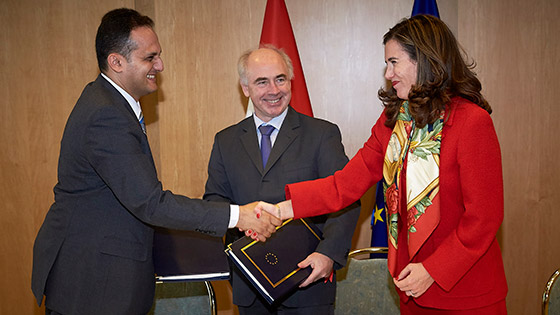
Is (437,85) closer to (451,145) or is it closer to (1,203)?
(451,145)

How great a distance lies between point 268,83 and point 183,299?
1.34 m

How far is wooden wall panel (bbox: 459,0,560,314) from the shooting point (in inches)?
147

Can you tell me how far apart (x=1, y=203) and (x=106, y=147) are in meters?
2.62

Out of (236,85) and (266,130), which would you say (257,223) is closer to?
(266,130)

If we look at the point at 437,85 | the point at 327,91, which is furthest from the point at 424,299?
the point at 327,91

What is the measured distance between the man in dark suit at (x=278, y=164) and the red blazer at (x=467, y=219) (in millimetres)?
620

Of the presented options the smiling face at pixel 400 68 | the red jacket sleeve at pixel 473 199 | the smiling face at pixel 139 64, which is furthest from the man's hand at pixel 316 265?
the smiling face at pixel 139 64

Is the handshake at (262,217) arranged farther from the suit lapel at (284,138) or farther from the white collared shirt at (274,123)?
the white collared shirt at (274,123)

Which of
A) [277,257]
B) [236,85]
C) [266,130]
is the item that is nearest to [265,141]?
[266,130]

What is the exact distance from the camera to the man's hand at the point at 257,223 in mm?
2344

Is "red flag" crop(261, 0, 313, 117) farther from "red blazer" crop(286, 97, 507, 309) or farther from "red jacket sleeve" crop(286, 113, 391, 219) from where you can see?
"red blazer" crop(286, 97, 507, 309)

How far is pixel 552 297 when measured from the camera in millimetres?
2500

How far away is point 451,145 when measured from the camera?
5.92ft

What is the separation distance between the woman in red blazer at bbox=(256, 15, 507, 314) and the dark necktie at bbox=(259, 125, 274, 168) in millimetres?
830
